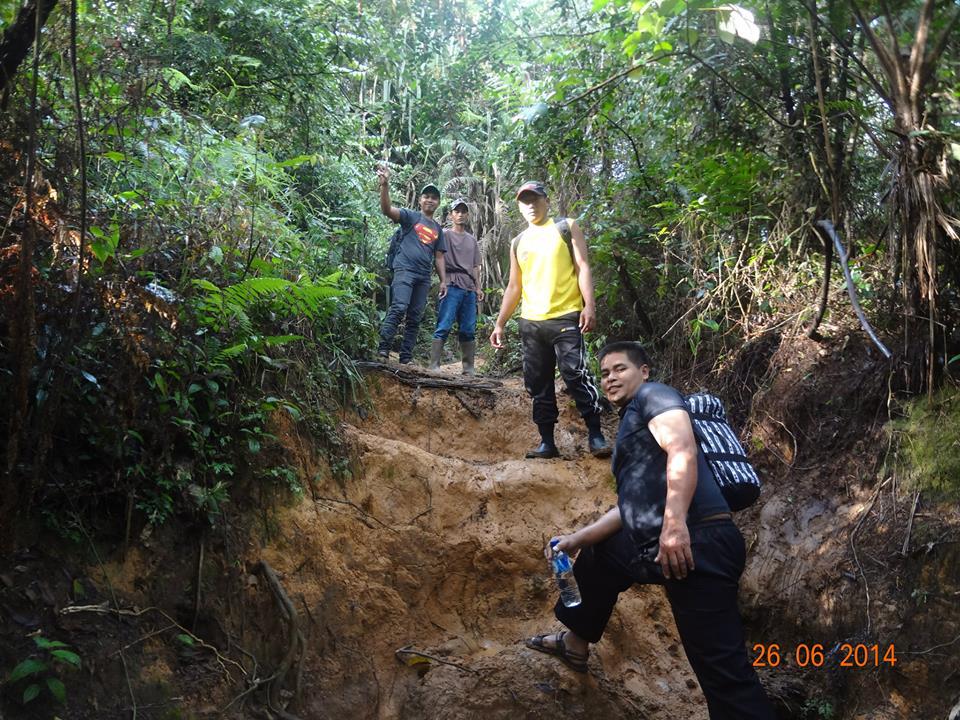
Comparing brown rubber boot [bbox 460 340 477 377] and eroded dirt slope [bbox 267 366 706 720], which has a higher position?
brown rubber boot [bbox 460 340 477 377]

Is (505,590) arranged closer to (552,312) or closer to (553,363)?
(553,363)

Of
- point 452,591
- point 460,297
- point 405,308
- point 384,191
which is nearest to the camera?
point 452,591

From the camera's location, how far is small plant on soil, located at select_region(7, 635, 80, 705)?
9.64 ft

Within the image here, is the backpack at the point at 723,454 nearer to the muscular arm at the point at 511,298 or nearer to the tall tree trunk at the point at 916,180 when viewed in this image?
the tall tree trunk at the point at 916,180

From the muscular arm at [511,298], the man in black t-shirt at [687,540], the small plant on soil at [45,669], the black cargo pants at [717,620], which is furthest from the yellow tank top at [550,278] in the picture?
the small plant on soil at [45,669]

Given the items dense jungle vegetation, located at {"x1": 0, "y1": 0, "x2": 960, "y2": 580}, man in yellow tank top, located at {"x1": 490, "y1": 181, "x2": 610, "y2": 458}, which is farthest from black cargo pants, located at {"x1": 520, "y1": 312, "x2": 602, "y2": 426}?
dense jungle vegetation, located at {"x1": 0, "y1": 0, "x2": 960, "y2": 580}

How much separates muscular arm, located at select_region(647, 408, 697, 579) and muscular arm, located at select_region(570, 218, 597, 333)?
250cm

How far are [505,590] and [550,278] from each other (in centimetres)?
231

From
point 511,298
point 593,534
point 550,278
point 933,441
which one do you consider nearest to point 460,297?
point 511,298

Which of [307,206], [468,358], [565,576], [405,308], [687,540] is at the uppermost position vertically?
[307,206]

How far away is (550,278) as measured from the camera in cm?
562

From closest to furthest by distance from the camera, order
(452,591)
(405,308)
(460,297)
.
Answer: (452,591) < (405,308) < (460,297)

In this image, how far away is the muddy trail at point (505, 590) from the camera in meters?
3.77

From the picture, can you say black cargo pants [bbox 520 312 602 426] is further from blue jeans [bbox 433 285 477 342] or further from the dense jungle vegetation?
blue jeans [bbox 433 285 477 342]
